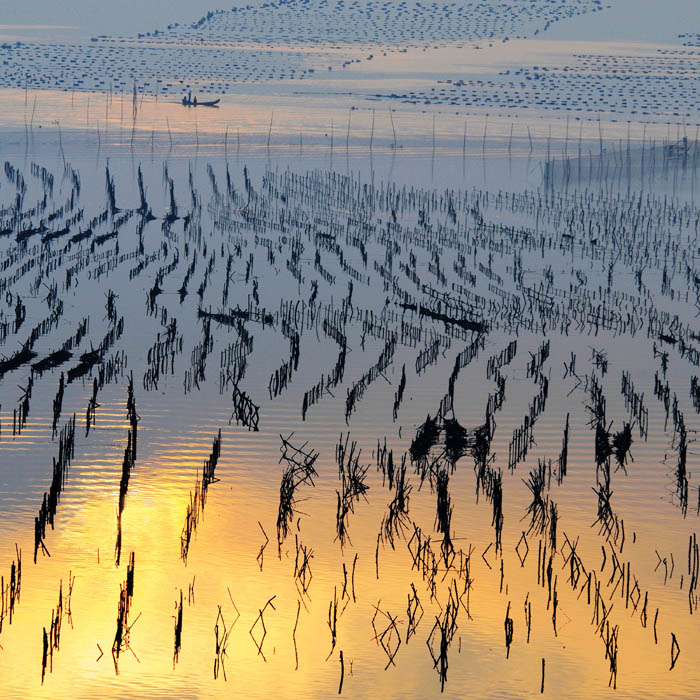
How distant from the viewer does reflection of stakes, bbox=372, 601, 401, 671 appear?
3.99m

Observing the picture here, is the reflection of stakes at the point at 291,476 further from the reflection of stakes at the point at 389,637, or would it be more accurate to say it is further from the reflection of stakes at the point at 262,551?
the reflection of stakes at the point at 389,637

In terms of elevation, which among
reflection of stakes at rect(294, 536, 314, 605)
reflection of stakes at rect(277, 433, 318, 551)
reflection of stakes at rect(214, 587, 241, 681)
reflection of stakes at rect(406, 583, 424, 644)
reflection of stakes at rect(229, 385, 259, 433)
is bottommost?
reflection of stakes at rect(229, 385, 259, 433)

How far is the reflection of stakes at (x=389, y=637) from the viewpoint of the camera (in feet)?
13.1

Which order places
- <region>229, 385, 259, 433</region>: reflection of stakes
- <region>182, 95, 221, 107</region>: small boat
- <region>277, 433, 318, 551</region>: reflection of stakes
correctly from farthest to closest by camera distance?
<region>182, 95, 221, 107</region>: small boat < <region>229, 385, 259, 433</region>: reflection of stakes < <region>277, 433, 318, 551</region>: reflection of stakes

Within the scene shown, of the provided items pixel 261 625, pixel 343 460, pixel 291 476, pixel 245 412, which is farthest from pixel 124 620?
pixel 245 412

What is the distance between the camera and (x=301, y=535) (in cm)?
505

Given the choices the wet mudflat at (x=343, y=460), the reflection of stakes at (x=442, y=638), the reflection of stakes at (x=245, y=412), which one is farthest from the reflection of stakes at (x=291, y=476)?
the reflection of stakes at (x=442, y=638)

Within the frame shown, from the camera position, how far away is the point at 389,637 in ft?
13.5

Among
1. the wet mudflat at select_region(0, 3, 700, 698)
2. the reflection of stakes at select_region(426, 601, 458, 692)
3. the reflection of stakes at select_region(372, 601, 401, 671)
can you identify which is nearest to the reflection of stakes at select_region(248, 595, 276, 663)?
the wet mudflat at select_region(0, 3, 700, 698)

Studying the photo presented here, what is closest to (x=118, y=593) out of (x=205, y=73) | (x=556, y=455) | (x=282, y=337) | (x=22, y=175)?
(x=556, y=455)

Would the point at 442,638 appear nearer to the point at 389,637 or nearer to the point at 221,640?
the point at 389,637

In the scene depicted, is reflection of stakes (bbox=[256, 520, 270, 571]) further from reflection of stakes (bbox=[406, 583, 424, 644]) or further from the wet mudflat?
reflection of stakes (bbox=[406, 583, 424, 644])

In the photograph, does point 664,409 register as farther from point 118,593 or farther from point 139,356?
point 118,593

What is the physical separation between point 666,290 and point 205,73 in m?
42.7
